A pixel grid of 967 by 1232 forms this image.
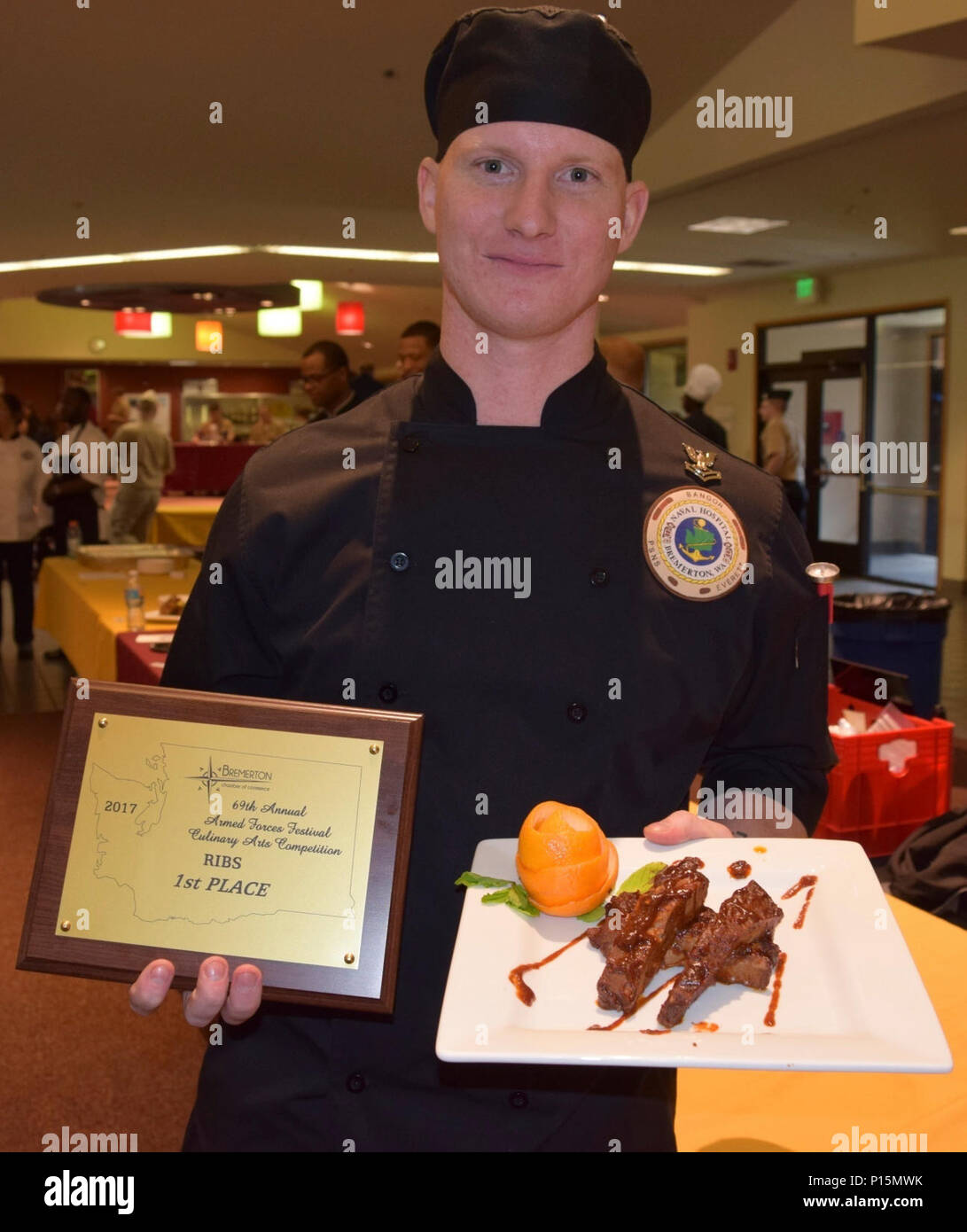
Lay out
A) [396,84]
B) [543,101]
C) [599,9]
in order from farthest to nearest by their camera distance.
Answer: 1. [396,84]
2. [599,9]
3. [543,101]

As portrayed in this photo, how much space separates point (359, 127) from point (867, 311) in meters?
6.70

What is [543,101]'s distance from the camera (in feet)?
3.98

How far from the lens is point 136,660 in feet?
12.9

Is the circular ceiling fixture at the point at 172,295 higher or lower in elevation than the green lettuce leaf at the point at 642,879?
higher

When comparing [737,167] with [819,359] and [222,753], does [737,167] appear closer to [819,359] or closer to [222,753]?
[819,359]

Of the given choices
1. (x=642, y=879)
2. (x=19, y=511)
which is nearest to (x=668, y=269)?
(x=19, y=511)

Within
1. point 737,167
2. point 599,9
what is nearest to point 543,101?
point 599,9

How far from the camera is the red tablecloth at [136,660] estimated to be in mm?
3705

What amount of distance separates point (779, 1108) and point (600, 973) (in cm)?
58

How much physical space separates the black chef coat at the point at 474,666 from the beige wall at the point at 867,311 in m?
10.0

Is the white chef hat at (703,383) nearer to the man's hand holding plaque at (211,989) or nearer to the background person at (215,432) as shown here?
the man's hand holding plaque at (211,989)

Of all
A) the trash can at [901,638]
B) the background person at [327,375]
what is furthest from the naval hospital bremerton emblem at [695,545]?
the background person at [327,375]

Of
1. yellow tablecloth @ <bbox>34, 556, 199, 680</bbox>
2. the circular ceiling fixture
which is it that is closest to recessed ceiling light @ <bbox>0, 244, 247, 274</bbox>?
the circular ceiling fixture

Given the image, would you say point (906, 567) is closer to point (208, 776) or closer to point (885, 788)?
point (885, 788)
